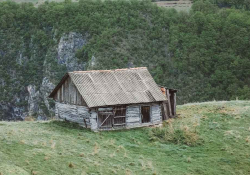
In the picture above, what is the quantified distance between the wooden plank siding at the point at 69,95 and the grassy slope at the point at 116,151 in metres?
2.11

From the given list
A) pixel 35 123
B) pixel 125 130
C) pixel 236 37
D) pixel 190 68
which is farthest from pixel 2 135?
pixel 236 37

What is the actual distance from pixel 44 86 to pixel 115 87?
67060 mm

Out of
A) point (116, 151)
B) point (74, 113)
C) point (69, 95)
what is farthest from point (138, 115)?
point (116, 151)

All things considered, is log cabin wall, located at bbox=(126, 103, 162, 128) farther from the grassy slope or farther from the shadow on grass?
the shadow on grass

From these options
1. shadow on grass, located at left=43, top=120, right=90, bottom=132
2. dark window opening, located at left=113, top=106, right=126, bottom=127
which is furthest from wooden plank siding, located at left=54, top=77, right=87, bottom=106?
dark window opening, located at left=113, top=106, right=126, bottom=127

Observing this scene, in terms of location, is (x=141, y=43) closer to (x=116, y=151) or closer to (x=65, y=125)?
(x=65, y=125)

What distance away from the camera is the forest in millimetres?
85688

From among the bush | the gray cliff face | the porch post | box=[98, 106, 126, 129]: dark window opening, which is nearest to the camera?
the bush

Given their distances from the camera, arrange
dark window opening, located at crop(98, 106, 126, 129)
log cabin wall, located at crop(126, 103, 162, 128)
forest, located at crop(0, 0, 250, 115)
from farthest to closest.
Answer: forest, located at crop(0, 0, 250, 115) < log cabin wall, located at crop(126, 103, 162, 128) < dark window opening, located at crop(98, 106, 126, 129)

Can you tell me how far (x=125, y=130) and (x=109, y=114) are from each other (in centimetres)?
181

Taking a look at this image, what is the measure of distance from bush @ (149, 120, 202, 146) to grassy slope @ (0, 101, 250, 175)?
0.58m

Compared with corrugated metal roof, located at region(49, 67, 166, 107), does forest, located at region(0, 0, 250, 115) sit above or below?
above

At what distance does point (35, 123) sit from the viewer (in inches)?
1300

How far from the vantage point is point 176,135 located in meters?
30.1
